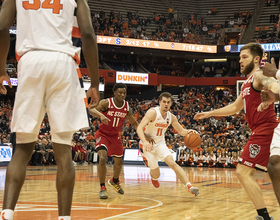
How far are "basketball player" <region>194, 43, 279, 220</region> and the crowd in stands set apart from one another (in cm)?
1225

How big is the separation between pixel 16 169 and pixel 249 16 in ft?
108

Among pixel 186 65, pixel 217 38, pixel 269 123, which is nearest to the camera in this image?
pixel 269 123

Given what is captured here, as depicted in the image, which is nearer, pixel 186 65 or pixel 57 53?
pixel 57 53

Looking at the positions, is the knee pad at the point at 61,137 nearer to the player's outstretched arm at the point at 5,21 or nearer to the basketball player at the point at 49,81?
the basketball player at the point at 49,81

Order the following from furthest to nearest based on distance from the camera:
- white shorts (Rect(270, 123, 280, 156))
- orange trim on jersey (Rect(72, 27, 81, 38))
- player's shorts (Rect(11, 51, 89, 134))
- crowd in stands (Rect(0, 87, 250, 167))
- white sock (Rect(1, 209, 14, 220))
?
crowd in stands (Rect(0, 87, 250, 167)) < white shorts (Rect(270, 123, 280, 156)) < orange trim on jersey (Rect(72, 27, 81, 38)) < player's shorts (Rect(11, 51, 89, 134)) < white sock (Rect(1, 209, 14, 220))

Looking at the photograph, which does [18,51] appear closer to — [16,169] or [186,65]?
[16,169]

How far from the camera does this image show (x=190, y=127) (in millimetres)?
23422

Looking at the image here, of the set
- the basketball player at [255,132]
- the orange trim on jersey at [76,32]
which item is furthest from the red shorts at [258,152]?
the orange trim on jersey at [76,32]

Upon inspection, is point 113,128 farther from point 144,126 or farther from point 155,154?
point 155,154

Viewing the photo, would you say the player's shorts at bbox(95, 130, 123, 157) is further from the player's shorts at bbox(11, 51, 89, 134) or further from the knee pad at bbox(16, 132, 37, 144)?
the player's shorts at bbox(11, 51, 89, 134)

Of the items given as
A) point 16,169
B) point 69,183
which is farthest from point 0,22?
point 69,183

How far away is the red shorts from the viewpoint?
12.8 feet

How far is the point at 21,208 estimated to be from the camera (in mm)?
4895

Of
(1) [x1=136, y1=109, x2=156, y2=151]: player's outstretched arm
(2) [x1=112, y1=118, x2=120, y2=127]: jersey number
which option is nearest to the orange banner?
(2) [x1=112, y1=118, x2=120, y2=127]: jersey number
